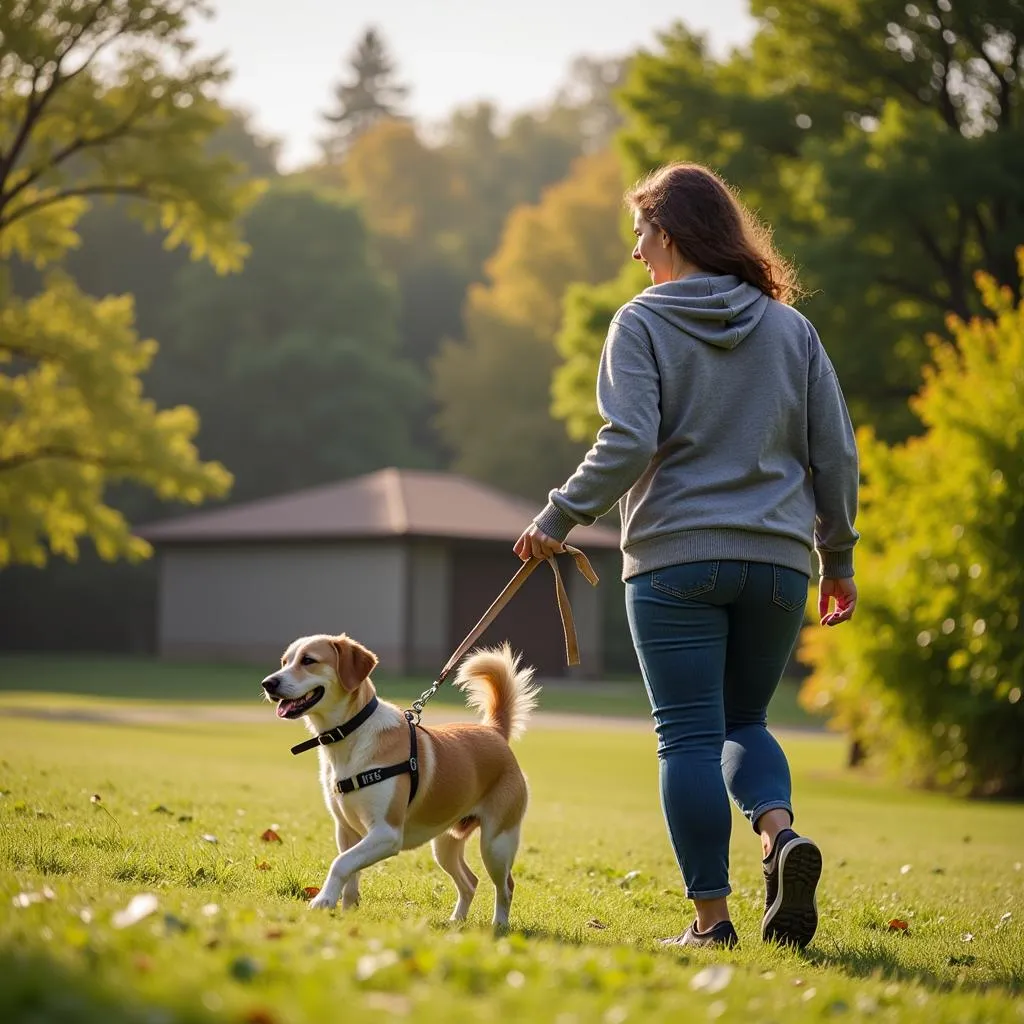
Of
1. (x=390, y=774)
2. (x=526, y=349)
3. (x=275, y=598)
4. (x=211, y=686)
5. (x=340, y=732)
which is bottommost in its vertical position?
(x=211, y=686)

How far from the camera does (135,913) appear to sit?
3822 millimetres

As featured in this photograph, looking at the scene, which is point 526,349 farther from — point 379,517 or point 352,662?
point 352,662

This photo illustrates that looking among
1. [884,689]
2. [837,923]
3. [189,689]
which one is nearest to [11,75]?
[189,689]

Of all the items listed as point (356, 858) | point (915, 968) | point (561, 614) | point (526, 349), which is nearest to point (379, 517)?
point (526, 349)

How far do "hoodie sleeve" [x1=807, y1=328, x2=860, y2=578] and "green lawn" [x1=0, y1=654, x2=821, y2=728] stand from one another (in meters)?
18.0

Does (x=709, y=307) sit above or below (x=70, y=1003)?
above

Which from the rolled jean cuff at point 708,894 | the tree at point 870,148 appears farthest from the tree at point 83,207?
the rolled jean cuff at point 708,894

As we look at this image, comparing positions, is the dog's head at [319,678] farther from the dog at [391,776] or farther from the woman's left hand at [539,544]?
the woman's left hand at [539,544]

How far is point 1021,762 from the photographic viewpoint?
52.0 ft

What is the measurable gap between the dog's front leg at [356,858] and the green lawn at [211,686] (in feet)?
58.0

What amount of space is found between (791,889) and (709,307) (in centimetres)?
195

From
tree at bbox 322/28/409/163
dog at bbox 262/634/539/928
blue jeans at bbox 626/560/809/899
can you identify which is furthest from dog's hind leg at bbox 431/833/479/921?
tree at bbox 322/28/409/163

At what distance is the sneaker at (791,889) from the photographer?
4.86m

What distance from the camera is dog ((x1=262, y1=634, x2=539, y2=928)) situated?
17.7 feet
